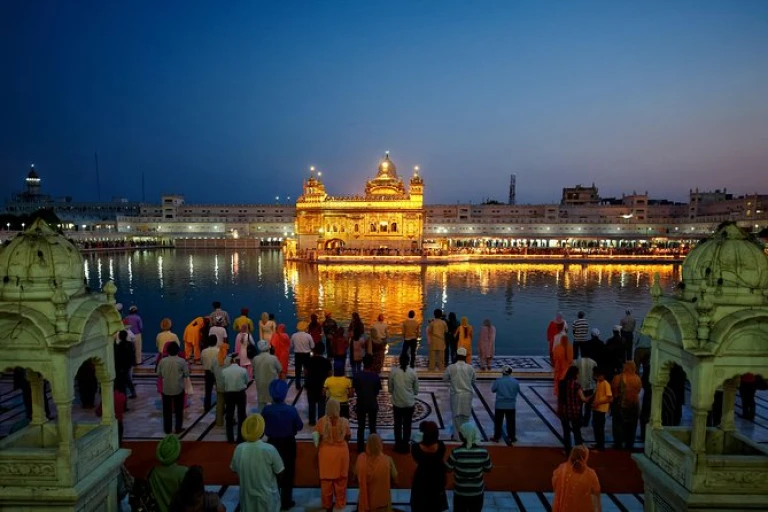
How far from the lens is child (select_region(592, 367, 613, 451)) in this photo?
6.08m

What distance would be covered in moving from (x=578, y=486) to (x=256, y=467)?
7.96 feet

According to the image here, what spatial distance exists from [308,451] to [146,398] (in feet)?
11.4

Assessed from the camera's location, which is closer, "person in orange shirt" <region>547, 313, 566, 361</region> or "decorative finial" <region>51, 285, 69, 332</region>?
"decorative finial" <region>51, 285, 69, 332</region>

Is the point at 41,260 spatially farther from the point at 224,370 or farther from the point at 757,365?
the point at 757,365

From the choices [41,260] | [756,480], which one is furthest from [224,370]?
[756,480]

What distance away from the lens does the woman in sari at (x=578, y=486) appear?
12.1 ft

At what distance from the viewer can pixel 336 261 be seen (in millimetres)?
41562

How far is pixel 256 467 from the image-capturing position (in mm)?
3902

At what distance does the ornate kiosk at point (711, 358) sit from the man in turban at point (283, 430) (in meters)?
3.08

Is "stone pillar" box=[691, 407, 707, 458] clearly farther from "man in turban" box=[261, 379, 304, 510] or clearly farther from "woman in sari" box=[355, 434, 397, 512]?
"man in turban" box=[261, 379, 304, 510]

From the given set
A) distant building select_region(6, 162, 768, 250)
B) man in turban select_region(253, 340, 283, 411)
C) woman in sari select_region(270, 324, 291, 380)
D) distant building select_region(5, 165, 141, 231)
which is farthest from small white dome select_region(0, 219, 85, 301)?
distant building select_region(5, 165, 141, 231)

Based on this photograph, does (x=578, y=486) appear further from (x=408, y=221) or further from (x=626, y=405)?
(x=408, y=221)

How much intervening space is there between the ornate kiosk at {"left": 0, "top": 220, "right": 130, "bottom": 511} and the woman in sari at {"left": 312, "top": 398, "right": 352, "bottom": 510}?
1.69 meters

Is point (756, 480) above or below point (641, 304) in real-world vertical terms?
above
